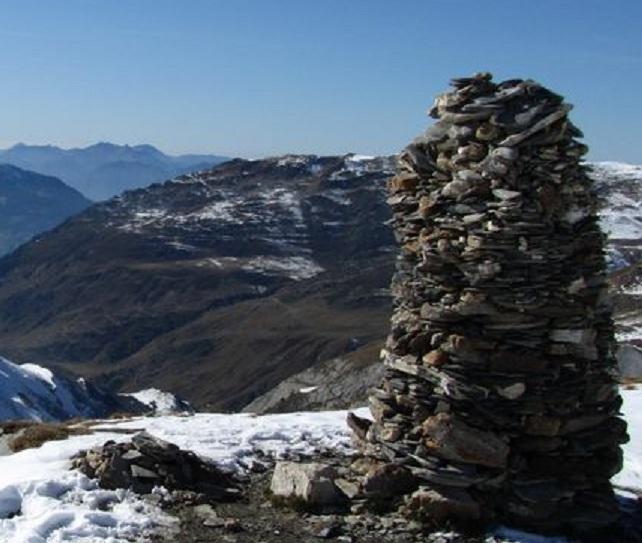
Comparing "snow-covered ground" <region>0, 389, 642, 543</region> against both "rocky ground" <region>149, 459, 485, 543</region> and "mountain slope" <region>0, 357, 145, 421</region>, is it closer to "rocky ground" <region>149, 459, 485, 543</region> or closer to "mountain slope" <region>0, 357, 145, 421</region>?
"rocky ground" <region>149, 459, 485, 543</region>

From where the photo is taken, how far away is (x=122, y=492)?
16969 mm

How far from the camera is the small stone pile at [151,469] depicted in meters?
17.5

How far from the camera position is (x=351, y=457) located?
20.8m

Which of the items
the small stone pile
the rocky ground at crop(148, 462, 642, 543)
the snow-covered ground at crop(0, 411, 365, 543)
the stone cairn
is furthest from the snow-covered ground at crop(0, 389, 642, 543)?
the stone cairn

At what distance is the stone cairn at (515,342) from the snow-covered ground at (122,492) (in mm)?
1025

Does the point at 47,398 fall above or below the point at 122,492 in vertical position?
below

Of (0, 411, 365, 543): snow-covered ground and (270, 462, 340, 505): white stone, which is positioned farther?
(270, 462, 340, 505): white stone

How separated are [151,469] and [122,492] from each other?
0.99 m

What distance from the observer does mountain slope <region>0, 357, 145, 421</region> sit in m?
144

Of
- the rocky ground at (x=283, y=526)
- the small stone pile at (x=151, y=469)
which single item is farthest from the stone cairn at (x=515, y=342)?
the small stone pile at (x=151, y=469)

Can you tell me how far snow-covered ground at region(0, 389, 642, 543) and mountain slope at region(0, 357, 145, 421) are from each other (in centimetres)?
11632

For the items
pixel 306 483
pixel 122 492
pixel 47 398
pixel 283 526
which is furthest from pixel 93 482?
pixel 47 398

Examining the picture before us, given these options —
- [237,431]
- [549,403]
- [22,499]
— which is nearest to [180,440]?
[237,431]

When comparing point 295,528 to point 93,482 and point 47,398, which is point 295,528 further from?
point 47,398
